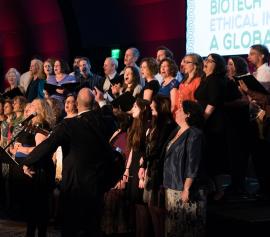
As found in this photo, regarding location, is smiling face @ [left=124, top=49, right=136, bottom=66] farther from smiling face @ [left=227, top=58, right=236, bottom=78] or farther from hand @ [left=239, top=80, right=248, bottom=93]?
hand @ [left=239, top=80, right=248, bottom=93]

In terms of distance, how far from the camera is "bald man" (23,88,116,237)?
650 centimetres

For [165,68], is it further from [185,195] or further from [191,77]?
[185,195]

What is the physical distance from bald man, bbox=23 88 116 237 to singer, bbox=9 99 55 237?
101 centimetres

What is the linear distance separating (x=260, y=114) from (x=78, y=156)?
239 centimetres

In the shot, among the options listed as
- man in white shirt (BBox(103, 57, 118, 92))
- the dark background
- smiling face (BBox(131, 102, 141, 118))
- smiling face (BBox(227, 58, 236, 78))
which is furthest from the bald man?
the dark background

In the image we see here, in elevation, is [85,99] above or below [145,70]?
below

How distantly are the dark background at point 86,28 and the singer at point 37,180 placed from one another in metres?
5.11

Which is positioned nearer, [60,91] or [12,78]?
[60,91]

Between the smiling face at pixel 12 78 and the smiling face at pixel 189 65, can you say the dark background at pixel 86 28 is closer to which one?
the smiling face at pixel 12 78

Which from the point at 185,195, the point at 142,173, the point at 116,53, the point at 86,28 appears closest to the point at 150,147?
the point at 142,173

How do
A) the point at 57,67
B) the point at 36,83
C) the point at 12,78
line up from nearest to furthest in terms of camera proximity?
the point at 57,67, the point at 36,83, the point at 12,78

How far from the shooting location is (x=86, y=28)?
15.0 m

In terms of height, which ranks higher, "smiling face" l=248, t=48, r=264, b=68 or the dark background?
the dark background

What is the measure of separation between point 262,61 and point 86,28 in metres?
7.54
